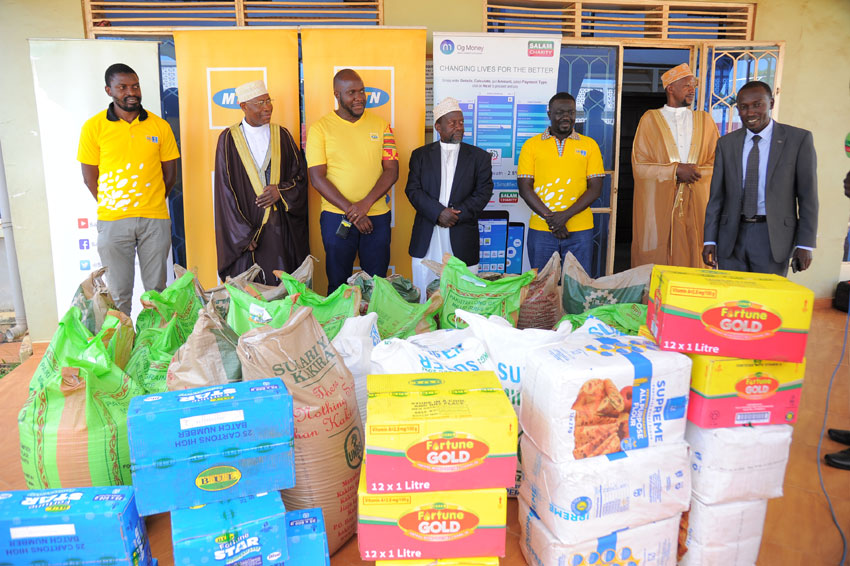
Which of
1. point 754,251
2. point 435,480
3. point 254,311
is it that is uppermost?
point 754,251

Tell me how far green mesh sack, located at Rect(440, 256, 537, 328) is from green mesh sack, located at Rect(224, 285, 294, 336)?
87cm

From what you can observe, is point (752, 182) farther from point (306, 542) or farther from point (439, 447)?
point (306, 542)

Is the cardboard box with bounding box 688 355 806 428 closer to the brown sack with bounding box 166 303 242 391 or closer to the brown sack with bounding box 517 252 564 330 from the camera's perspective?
the brown sack with bounding box 517 252 564 330

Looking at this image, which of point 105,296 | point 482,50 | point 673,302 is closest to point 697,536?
point 673,302

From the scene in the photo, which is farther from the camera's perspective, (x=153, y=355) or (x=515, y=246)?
(x=515, y=246)

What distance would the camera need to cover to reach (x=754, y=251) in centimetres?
311

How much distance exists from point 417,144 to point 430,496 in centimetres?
328

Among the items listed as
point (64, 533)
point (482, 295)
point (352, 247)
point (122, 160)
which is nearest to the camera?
point (64, 533)

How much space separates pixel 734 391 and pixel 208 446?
154 cm

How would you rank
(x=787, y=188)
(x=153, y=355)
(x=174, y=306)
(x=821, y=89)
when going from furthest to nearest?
(x=821, y=89)
(x=787, y=188)
(x=174, y=306)
(x=153, y=355)

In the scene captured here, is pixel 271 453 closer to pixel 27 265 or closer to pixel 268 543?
pixel 268 543

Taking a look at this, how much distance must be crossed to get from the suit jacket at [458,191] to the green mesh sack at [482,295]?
0.96m

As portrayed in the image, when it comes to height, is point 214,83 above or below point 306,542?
above

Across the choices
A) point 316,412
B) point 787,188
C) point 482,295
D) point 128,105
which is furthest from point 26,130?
point 787,188
